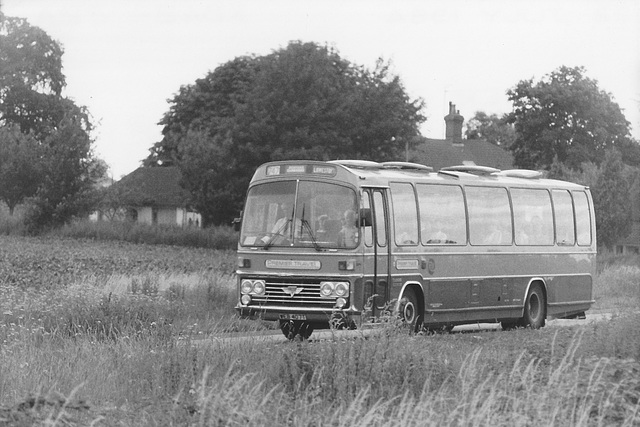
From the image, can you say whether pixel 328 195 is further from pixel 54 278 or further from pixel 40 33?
pixel 40 33

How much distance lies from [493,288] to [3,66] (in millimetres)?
79819

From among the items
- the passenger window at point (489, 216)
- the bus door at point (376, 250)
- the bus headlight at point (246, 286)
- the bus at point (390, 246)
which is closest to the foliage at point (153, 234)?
the bus at point (390, 246)

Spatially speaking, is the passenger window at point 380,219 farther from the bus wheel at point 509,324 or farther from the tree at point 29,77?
the tree at point 29,77

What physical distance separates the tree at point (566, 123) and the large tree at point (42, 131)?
101ft

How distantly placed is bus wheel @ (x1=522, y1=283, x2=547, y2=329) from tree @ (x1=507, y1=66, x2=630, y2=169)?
6471 cm

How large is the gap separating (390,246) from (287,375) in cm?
870

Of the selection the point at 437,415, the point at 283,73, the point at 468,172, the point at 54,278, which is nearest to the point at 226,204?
the point at 283,73

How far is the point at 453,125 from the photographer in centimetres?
11019

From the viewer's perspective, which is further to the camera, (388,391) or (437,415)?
(388,391)

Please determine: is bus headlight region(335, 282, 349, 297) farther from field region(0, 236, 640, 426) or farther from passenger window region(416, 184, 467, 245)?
passenger window region(416, 184, 467, 245)

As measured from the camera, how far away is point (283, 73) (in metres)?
57.4

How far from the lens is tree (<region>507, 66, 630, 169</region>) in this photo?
294ft

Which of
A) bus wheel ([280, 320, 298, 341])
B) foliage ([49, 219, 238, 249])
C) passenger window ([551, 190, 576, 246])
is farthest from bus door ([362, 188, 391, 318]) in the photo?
foliage ([49, 219, 238, 249])

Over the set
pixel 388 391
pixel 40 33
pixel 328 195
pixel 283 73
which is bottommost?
pixel 388 391
